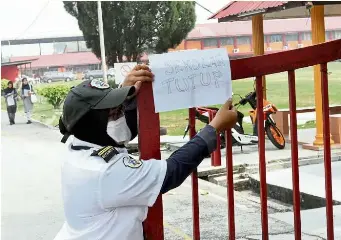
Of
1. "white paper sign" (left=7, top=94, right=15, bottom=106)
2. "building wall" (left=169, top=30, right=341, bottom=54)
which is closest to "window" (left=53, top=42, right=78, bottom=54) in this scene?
"building wall" (left=169, top=30, right=341, bottom=54)

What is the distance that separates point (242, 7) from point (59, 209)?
505cm

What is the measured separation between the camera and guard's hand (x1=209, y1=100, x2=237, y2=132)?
2.00 meters

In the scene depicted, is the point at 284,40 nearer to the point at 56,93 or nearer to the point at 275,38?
the point at 275,38

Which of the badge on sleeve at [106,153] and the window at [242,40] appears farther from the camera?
the window at [242,40]

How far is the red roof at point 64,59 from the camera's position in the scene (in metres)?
58.6

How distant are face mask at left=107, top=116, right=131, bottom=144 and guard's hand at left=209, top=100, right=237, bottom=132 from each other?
0.97ft

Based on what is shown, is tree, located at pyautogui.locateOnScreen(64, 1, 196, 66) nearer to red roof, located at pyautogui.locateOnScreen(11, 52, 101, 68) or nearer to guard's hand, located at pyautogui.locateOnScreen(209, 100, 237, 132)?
guard's hand, located at pyautogui.locateOnScreen(209, 100, 237, 132)

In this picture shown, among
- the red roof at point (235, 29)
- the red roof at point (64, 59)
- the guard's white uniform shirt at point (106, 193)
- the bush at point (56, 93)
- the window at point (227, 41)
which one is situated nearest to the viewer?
the guard's white uniform shirt at point (106, 193)

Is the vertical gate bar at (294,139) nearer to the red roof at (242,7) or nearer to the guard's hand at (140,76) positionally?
the guard's hand at (140,76)

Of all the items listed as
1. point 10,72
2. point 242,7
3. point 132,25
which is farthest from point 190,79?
point 10,72

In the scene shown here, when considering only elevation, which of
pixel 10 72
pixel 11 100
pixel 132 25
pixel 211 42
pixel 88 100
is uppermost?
pixel 132 25

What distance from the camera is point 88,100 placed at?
1.88 metres

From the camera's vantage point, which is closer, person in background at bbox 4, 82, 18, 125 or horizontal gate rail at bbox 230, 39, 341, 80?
horizontal gate rail at bbox 230, 39, 341, 80

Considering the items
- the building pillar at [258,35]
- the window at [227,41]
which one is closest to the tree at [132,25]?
the building pillar at [258,35]
